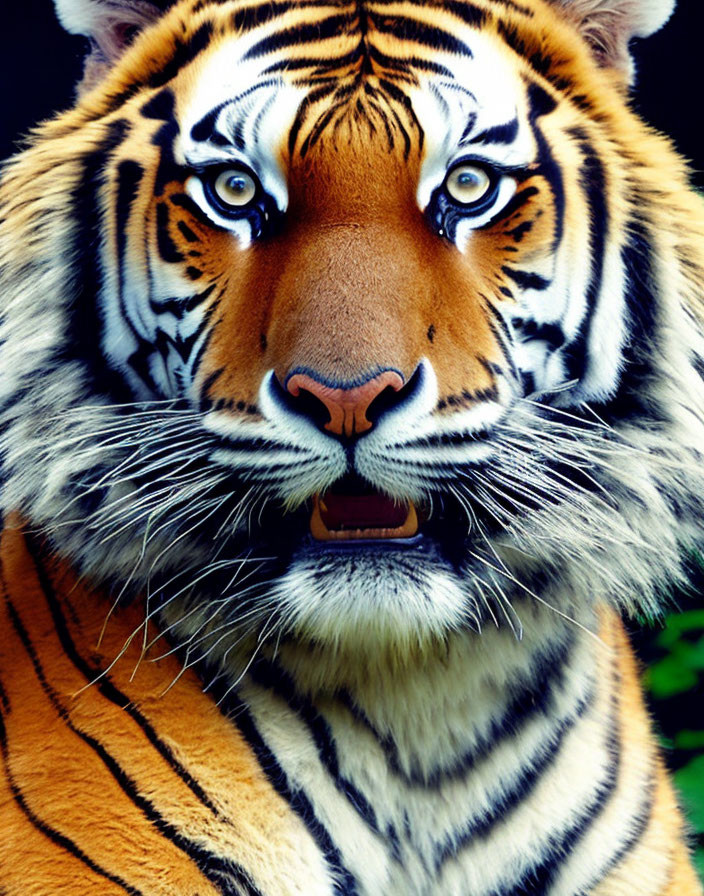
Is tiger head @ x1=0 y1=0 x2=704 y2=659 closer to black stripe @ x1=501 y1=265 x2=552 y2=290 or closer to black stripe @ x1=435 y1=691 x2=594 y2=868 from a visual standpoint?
black stripe @ x1=501 y1=265 x2=552 y2=290

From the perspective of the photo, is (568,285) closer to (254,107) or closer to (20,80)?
(254,107)

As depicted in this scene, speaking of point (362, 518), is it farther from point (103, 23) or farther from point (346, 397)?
point (103, 23)

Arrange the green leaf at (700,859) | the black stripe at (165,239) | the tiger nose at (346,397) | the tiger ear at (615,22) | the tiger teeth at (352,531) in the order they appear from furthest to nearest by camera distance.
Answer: the green leaf at (700,859) → the tiger ear at (615,22) → the black stripe at (165,239) → the tiger teeth at (352,531) → the tiger nose at (346,397)

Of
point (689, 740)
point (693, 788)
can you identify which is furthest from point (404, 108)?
point (689, 740)

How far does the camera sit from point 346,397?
104cm

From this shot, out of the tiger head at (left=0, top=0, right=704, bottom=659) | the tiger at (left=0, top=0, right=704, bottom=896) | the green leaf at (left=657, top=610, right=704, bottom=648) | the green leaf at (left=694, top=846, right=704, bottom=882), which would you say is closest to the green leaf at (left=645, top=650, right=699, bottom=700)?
the green leaf at (left=657, top=610, right=704, bottom=648)

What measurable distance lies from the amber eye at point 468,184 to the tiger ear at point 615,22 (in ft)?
0.93

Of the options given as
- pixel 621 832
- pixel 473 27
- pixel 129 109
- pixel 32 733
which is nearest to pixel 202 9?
pixel 129 109

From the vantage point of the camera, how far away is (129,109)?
51.9 inches

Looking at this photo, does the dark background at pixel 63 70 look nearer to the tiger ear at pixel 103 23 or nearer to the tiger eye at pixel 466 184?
the tiger ear at pixel 103 23

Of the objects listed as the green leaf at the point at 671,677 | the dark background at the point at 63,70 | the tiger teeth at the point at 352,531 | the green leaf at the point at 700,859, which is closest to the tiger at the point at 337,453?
the tiger teeth at the point at 352,531

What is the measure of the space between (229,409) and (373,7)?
50 cm

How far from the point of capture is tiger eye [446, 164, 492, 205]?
1204mm

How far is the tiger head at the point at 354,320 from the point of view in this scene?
113 cm
